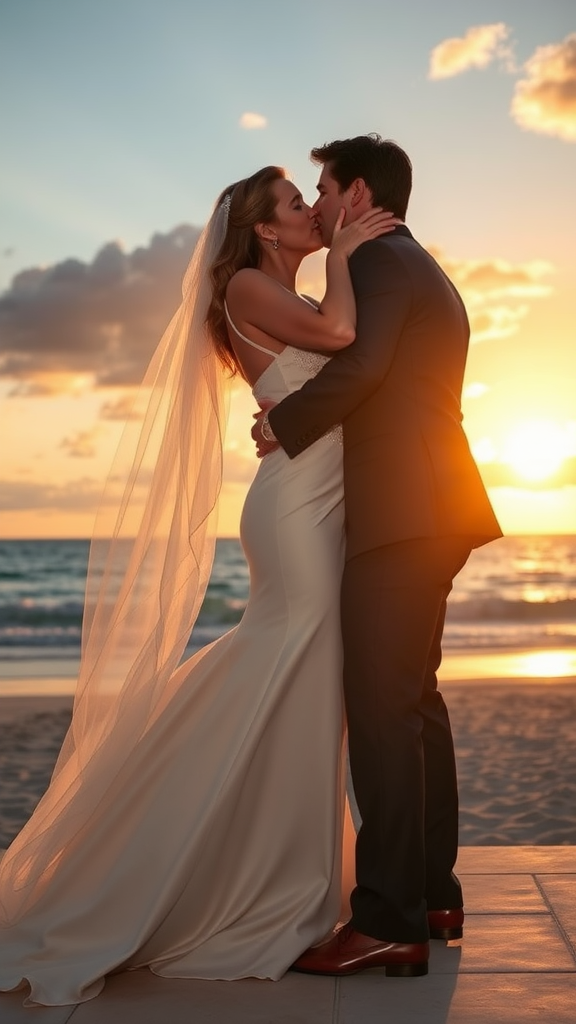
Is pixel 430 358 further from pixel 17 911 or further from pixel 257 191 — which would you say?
pixel 17 911

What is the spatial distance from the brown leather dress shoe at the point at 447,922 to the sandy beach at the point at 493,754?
1844mm

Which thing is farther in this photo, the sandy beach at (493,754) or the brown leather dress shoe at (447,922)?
the sandy beach at (493,754)

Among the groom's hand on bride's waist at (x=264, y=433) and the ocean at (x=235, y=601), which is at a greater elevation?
the ocean at (x=235, y=601)

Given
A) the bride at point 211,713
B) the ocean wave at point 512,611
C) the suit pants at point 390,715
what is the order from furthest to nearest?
the ocean wave at point 512,611 < the bride at point 211,713 < the suit pants at point 390,715

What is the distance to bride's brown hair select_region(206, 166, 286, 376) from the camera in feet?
11.8

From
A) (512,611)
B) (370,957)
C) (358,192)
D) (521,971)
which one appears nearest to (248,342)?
(358,192)

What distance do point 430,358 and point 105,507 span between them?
1.09 meters

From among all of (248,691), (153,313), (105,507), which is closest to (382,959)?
(248,691)

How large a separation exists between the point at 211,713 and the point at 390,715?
532 mm

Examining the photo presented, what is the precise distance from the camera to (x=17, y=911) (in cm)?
335

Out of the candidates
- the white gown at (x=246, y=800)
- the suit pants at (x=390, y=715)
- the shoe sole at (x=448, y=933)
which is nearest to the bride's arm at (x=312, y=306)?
the white gown at (x=246, y=800)

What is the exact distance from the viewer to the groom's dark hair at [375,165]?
3.30 metres

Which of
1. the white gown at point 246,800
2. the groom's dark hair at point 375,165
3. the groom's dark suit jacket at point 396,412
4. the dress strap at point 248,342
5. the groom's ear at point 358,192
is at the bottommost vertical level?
the white gown at point 246,800

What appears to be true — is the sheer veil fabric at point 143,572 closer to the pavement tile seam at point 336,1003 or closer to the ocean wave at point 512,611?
the pavement tile seam at point 336,1003
